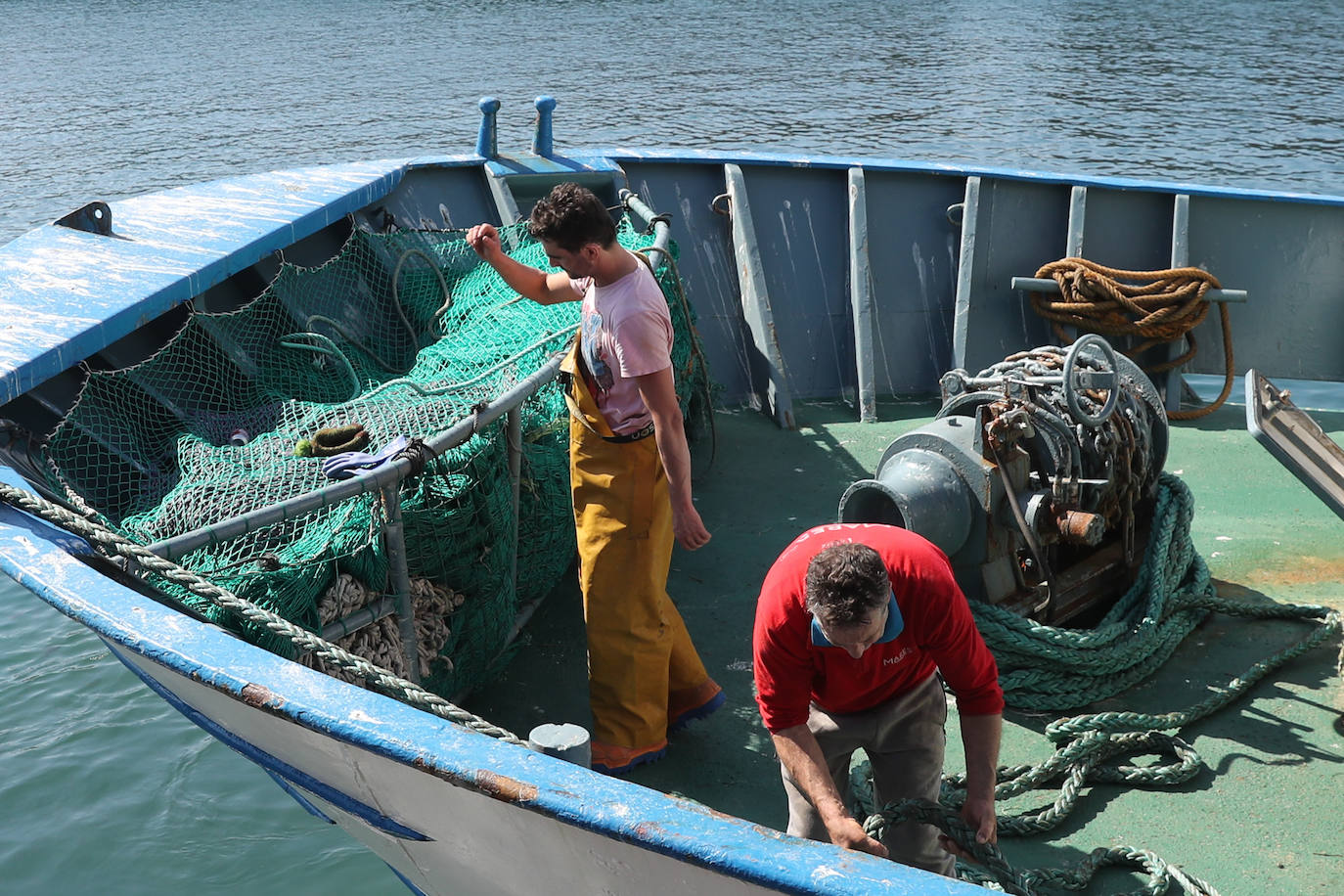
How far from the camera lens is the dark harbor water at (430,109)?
4.89 m

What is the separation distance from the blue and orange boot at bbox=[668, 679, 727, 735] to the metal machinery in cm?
88

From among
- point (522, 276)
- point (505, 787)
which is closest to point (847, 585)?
point (505, 787)

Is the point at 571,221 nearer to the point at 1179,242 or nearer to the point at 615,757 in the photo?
the point at 615,757

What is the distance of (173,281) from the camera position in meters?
5.17

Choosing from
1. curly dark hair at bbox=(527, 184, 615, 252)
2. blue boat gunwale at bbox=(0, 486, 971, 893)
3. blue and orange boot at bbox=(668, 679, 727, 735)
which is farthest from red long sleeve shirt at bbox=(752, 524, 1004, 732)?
blue and orange boot at bbox=(668, 679, 727, 735)

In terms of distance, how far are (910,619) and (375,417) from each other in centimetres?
228

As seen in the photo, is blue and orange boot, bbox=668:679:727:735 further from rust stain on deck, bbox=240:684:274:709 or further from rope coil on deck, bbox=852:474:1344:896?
rust stain on deck, bbox=240:684:274:709

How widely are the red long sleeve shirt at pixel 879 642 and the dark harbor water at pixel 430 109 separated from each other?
2.15 m

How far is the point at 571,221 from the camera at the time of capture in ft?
11.4

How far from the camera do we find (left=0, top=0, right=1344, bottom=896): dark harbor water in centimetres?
489

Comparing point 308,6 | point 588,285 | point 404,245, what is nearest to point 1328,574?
point 588,285

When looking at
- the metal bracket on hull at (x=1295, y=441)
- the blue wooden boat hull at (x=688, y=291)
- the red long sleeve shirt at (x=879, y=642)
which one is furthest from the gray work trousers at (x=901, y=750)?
the metal bracket on hull at (x=1295, y=441)

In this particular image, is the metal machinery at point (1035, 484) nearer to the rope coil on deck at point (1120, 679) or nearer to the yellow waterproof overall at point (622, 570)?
the rope coil on deck at point (1120, 679)

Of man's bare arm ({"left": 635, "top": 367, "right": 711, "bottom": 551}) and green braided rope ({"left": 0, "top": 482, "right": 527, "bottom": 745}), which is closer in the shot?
green braided rope ({"left": 0, "top": 482, "right": 527, "bottom": 745})
